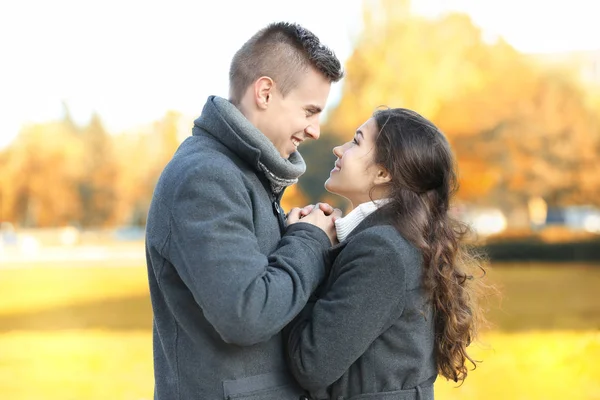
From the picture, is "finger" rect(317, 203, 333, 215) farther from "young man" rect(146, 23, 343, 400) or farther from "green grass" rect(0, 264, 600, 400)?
"green grass" rect(0, 264, 600, 400)

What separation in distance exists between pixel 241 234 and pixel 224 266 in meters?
0.10

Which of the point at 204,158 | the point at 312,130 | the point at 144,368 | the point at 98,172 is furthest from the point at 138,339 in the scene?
the point at 98,172

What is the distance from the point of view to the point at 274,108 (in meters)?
1.97

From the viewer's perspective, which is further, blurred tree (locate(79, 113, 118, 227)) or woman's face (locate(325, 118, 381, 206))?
blurred tree (locate(79, 113, 118, 227))

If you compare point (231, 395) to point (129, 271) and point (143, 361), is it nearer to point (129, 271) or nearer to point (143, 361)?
point (143, 361)

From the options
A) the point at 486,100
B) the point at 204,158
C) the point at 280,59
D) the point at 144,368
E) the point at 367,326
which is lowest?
the point at 144,368

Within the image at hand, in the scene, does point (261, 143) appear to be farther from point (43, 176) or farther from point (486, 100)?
point (43, 176)

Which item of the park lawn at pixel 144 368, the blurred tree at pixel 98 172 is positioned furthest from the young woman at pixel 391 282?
the blurred tree at pixel 98 172

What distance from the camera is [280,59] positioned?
6.52 feet

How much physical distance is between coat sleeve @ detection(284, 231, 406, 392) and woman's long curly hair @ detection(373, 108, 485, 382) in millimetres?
113

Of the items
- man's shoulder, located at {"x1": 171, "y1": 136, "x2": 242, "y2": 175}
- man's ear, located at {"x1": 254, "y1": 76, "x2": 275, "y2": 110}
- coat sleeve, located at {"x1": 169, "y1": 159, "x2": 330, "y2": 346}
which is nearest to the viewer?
coat sleeve, located at {"x1": 169, "y1": 159, "x2": 330, "y2": 346}

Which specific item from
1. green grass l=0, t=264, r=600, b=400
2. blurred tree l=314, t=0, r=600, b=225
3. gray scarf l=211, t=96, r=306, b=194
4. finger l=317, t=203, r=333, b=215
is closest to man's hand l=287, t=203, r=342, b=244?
finger l=317, t=203, r=333, b=215

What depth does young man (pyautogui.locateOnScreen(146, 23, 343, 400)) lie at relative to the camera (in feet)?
5.43

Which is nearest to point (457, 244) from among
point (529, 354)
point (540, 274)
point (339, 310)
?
point (339, 310)
